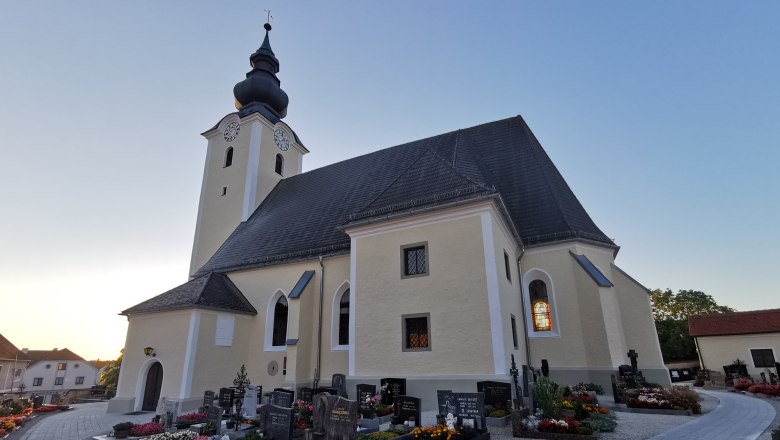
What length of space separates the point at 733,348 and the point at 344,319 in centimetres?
2674

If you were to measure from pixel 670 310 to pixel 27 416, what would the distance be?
49.5 m

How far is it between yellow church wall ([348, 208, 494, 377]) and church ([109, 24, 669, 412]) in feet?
0.12

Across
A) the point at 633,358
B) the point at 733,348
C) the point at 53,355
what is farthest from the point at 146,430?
the point at 53,355

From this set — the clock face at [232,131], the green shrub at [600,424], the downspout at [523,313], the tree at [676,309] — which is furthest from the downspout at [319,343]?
the tree at [676,309]

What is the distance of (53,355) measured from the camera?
5644 centimetres

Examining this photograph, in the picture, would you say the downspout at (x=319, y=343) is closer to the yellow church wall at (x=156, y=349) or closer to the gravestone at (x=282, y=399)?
the gravestone at (x=282, y=399)

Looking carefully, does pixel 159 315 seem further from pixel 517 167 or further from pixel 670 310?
pixel 670 310

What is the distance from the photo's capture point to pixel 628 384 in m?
12.2

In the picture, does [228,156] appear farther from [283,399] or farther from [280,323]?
[283,399]

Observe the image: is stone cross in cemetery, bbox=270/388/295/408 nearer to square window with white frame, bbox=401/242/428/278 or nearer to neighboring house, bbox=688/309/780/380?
square window with white frame, bbox=401/242/428/278

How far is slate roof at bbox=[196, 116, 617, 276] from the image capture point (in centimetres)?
1402

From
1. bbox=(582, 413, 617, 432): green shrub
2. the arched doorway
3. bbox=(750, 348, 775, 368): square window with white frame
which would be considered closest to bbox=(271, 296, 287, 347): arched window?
the arched doorway

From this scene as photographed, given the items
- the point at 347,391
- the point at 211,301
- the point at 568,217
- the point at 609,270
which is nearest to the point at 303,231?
the point at 211,301

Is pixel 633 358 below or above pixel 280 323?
below
